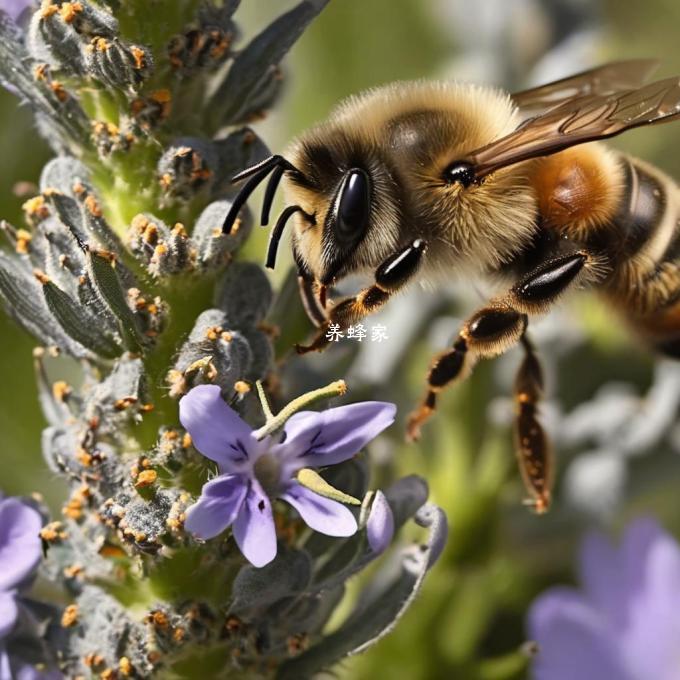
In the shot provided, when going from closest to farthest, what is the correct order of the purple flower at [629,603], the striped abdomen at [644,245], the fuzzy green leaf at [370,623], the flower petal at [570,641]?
the fuzzy green leaf at [370,623] → the striped abdomen at [644,245] → the flower petal at [570,641] → the purple flower at [629,603]

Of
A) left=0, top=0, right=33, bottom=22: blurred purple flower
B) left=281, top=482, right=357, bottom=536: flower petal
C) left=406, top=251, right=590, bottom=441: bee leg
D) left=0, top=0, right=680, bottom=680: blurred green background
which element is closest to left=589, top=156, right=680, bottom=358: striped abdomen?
left=406, top=251, right=590, bottom=441: bee leg

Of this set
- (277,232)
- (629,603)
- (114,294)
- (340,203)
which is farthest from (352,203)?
(629,603)

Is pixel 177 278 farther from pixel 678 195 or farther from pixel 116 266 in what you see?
pixel 678 195

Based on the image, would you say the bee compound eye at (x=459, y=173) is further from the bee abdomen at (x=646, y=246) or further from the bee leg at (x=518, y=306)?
the bee abdomen at (x=646, y=246)

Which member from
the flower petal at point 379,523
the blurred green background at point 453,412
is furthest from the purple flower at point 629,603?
the flower petal at point 379,523

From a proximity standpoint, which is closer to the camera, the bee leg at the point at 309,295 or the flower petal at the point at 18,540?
the flower petal at the point at 18,540

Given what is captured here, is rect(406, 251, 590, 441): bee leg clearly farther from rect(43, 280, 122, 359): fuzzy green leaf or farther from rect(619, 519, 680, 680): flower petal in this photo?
rect(619, 519, 680, 680): flower petal

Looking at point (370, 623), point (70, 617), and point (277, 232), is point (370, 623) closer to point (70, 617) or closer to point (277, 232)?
point (70, 617)
